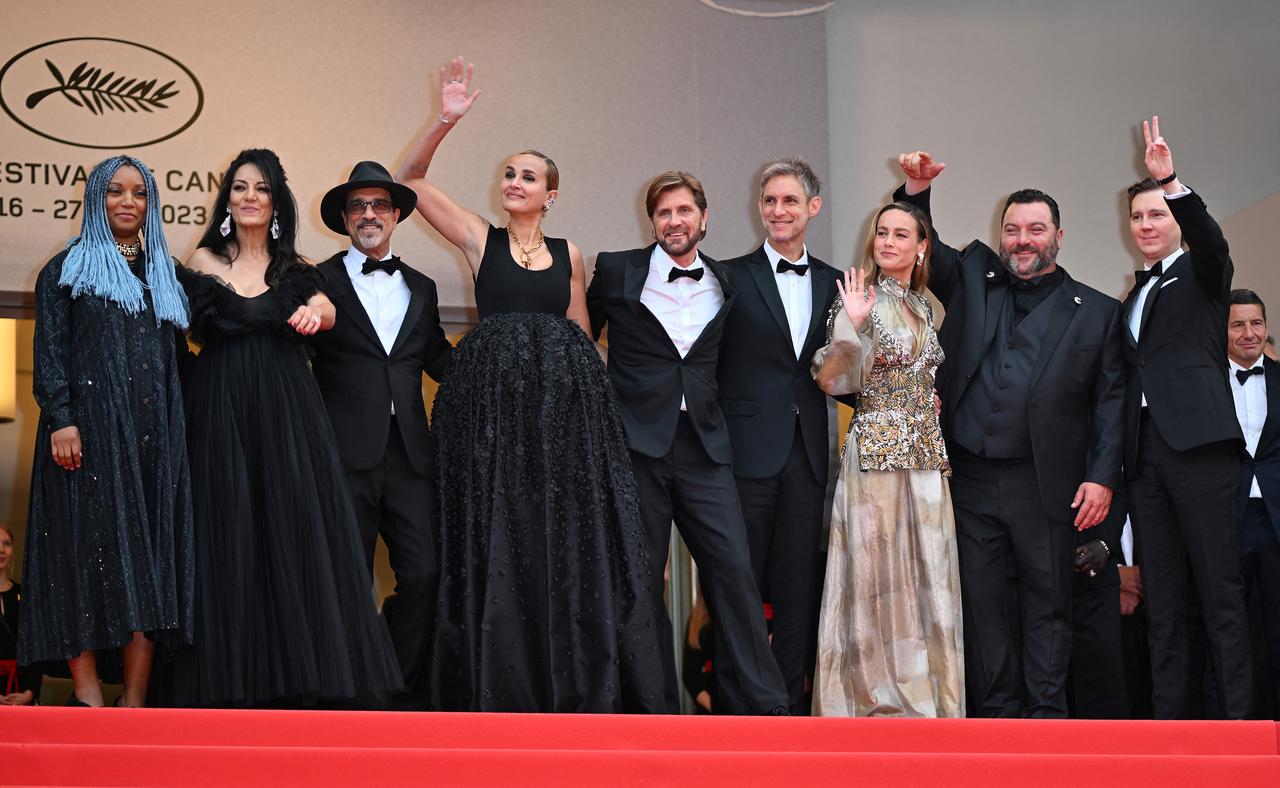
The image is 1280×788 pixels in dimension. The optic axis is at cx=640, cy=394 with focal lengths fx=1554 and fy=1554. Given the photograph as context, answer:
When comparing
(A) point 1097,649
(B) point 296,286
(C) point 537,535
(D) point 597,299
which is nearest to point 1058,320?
(A) point 1097,649

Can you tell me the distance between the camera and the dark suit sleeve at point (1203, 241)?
431 cm

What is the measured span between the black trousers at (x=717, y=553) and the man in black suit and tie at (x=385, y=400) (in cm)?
59

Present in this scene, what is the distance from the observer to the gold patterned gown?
4219mm

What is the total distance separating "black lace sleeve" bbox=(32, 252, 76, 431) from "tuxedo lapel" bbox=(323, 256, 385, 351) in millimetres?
699

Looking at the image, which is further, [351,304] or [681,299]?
[681,299]

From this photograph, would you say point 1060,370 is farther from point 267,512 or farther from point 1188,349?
point 267,512

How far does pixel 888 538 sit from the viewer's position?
4.27 meters

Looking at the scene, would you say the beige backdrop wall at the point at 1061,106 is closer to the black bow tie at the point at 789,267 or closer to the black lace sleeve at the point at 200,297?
the black bow tie at the point at 789,267

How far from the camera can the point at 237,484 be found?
3.82 metres

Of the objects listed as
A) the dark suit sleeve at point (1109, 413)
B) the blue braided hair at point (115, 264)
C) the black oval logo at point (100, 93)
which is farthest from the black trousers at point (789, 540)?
the black oval logo at point (100, 93)

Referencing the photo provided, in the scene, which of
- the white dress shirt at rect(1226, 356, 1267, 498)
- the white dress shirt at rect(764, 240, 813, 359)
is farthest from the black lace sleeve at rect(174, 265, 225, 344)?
the white dress shirt at rect(1226, 356, 1267, 498)

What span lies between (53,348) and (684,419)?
5.29 feet

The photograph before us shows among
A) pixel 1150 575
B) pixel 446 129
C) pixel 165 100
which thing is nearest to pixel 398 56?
pixel 165 100

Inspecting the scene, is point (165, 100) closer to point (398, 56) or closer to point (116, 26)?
point (116, 26)
